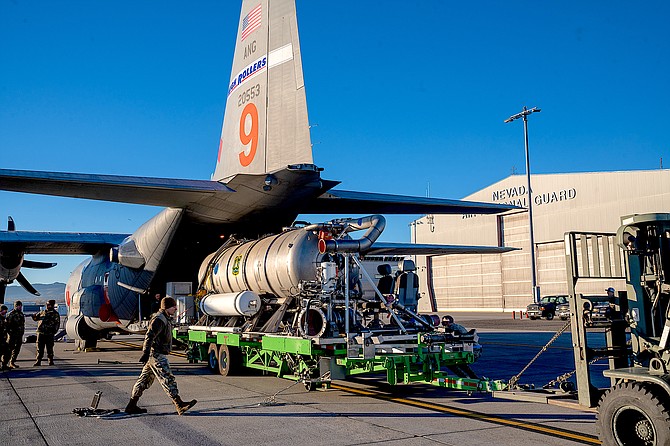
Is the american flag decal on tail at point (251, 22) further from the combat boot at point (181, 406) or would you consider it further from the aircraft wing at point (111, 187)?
the combat boot at point (181, 406)

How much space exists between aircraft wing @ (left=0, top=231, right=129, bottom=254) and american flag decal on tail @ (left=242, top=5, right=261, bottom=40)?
9987mm

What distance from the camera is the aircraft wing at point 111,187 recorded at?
1141cm

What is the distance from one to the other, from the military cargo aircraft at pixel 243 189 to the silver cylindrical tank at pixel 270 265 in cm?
111

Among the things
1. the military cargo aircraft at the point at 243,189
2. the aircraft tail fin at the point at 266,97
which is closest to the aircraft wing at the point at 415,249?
the military cargo aircraft at the point at 243,189

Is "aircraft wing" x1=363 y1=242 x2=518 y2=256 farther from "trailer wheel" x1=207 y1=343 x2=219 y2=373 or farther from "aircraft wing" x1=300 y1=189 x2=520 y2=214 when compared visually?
"trailer wheel" x1=207 y1=343 x2=219 y2=373

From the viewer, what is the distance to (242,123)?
14.7 metres

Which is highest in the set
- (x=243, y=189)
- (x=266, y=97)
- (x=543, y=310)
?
(x=266, y=97)

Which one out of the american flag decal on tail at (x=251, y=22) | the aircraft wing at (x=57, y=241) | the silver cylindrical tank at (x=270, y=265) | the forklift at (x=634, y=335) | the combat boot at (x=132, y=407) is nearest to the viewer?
the forklift at (x=634, y=335)

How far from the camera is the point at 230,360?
529 inches

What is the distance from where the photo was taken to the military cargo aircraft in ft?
40.7

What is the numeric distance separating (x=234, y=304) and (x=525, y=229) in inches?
1682

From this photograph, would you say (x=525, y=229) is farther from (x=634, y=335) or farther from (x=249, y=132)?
(x=634, y=335)

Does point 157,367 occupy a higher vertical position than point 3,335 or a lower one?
lower

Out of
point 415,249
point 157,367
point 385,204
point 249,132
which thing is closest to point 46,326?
point 249,132
